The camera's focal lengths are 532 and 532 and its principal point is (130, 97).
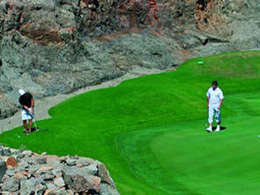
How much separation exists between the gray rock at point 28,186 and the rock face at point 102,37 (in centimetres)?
2098

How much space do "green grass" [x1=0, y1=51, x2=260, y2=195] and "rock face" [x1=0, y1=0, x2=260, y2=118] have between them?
16.2 ft

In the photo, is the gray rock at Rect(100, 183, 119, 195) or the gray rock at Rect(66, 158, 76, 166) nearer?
the gray rock at Rect(100, 183, 119, 195)

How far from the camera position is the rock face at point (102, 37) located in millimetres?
40531

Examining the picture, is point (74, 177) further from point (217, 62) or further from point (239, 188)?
point (217, 62)

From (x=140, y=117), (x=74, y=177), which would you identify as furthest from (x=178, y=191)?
(x=140, y=117)

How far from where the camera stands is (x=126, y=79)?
4475 cm

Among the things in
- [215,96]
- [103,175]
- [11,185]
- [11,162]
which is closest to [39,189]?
[11,185]

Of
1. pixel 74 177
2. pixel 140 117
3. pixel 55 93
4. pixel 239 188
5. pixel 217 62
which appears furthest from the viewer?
pixel 217 62

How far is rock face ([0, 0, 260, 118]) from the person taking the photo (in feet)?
133

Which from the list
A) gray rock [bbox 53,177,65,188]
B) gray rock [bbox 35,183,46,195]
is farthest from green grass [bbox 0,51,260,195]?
gray rock [bbox 35,183,46,195]

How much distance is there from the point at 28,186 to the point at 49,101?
25.0 m

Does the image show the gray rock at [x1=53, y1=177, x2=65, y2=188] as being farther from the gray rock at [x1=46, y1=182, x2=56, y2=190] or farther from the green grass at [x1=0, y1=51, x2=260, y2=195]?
the green grass at [x1=0, y1=51, x2=260, y2=195]

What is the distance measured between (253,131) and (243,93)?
64.9ft

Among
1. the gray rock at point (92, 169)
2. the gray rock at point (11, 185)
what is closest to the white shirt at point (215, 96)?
the gray rock at point (92, 169)
